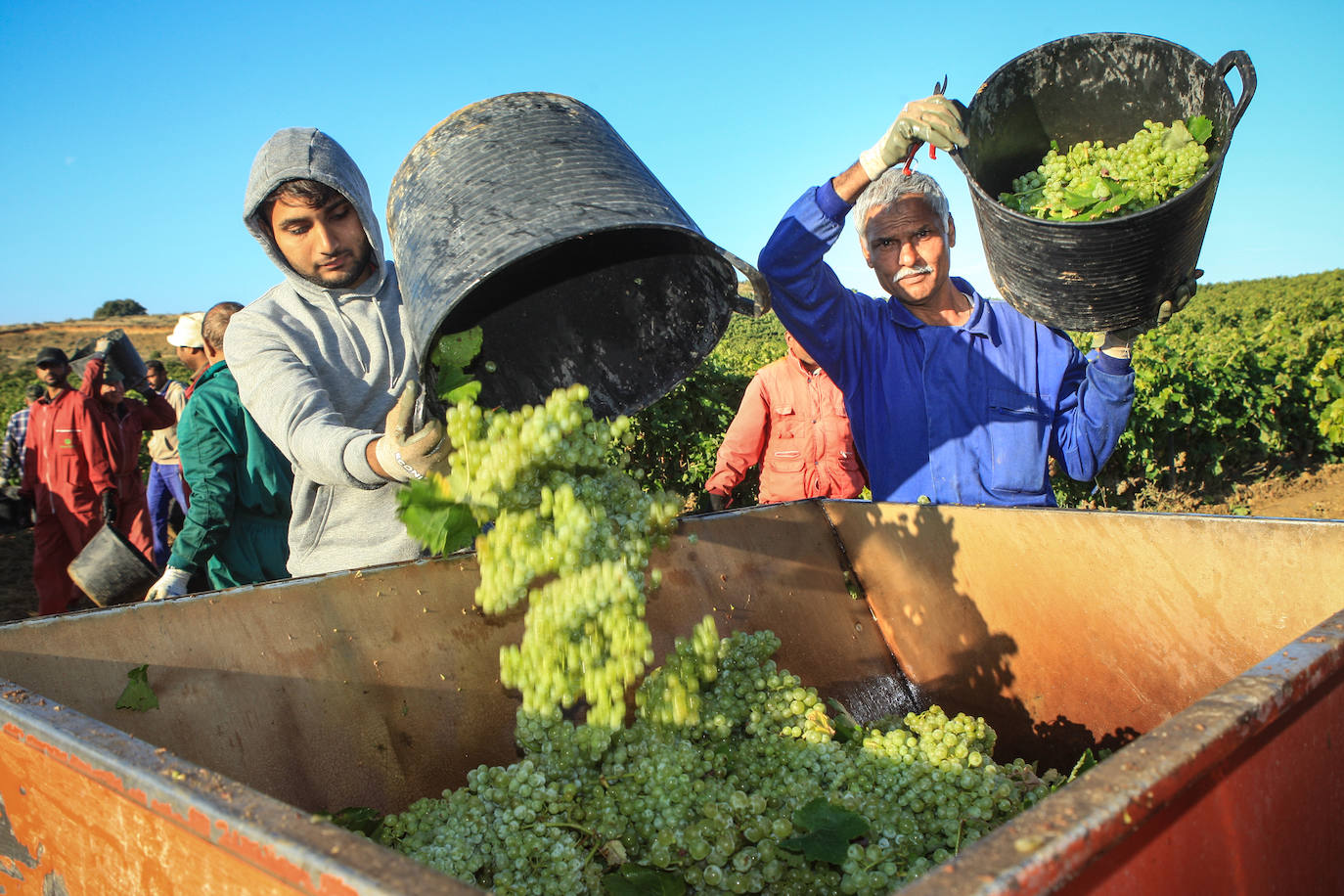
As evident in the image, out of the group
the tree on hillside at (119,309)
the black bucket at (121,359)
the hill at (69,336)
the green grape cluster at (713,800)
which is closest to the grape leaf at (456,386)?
the green grape cluster at (713,800)

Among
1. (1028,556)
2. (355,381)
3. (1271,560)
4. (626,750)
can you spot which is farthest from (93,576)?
(1271,560)

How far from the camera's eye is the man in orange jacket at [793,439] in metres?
4.13

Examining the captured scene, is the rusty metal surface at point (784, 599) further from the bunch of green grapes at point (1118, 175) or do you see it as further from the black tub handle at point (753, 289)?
the bunch of green grapes at point (1118, 175)

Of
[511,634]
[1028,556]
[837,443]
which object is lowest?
[511,634]

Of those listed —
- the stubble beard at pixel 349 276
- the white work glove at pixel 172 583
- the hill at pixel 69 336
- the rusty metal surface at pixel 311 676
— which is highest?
the hill at pixel 69 336

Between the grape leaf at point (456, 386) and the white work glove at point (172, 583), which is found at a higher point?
the grape leaf at point (456, 386)

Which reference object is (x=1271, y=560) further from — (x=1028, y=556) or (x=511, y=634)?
(x=511, y=634)

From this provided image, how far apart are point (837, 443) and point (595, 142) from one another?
2626mm

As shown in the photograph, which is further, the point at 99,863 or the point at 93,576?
the point at 93,576

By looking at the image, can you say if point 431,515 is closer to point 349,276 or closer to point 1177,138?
point 349,276

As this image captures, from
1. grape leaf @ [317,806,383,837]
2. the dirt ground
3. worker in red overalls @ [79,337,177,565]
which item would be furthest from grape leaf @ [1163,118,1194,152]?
the dirt ground

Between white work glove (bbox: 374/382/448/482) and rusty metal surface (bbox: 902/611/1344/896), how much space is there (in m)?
1.38

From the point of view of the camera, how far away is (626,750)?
1961mm

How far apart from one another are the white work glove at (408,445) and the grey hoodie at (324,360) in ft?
1.05
